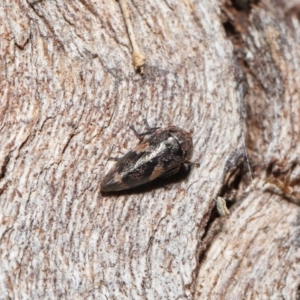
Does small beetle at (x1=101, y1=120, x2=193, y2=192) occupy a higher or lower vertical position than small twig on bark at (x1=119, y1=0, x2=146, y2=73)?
lower

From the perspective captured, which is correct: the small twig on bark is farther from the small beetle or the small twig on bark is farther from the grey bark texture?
the small beetle

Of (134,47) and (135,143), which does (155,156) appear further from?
(134,47)

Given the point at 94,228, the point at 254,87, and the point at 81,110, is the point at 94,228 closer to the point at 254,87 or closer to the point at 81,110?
the point at 81,110

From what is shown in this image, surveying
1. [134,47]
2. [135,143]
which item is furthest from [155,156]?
[134,47]

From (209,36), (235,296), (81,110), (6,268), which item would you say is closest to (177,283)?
(235,296)

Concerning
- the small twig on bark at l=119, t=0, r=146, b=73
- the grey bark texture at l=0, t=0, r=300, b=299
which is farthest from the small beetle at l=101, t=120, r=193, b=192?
the small twig on bark at l=119, t=0, r=146, b=73

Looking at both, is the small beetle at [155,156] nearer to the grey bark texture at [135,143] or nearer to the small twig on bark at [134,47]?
the grey bark texture at [135,143]

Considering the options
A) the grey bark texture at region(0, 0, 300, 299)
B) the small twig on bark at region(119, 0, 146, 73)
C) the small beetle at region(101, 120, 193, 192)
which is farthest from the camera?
the small twig on bark at region(119, 0, 146, 73)
